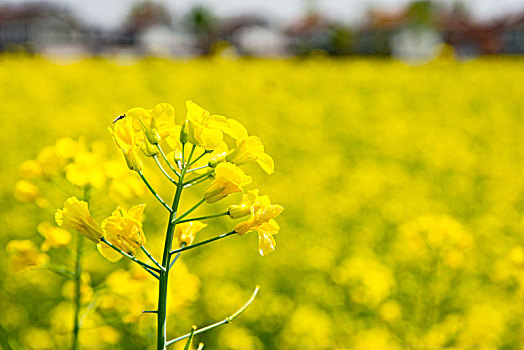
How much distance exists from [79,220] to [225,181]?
0.21m

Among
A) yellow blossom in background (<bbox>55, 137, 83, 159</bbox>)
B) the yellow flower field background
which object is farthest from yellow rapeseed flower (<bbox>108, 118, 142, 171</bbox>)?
yellow blossom in background (<bbox>55, 137, 83, 159</bbox>)

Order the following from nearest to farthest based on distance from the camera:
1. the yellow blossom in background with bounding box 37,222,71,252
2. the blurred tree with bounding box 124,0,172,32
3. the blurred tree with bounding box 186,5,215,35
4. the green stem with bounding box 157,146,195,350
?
the green stem with bounding box 157,146,195,350 < the yellow blossom in background with bounding box 37,222,71,252 < the blurred tree with bounding box 186,5,215,35 < the blurred tree with bounding box 124,0,172,32

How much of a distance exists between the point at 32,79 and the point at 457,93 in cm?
718

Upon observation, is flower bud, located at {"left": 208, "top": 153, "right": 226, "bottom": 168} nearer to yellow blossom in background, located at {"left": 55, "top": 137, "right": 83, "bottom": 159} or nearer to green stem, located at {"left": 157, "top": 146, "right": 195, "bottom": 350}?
green stem, located at {"left": 157, "top": 146, "right": 195, "bottom": 350}

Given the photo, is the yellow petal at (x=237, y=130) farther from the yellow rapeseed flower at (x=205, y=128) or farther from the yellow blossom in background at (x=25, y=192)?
the yellow blossom in background at (x=25, y=192)

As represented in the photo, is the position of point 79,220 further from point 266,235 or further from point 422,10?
point 422,10

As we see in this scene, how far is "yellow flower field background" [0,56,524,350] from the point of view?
80.8 inches

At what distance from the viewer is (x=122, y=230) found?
73 cm

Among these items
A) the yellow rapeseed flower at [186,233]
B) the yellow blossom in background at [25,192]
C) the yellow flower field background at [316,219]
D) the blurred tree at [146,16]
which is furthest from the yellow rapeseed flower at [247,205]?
the blurred tree at [146,16]

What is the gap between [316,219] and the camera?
3.93 metres

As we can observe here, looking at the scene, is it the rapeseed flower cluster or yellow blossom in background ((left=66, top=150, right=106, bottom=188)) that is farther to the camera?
yellow blossom in background ((left=66, top=150, right=106, bottom=188))

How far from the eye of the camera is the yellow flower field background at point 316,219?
80.8 inches

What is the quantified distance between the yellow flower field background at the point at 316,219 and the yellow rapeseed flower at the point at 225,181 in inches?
18.3

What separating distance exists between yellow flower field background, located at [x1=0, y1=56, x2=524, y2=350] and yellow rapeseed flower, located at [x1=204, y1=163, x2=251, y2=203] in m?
0.46
